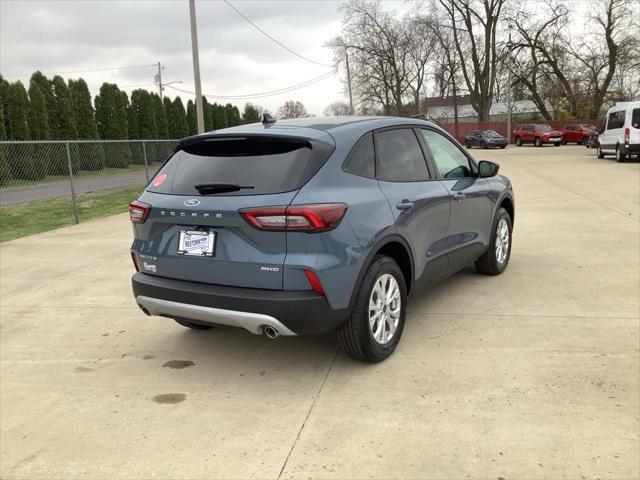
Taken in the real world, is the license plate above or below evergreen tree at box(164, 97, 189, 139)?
below

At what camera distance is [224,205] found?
10.6 feet

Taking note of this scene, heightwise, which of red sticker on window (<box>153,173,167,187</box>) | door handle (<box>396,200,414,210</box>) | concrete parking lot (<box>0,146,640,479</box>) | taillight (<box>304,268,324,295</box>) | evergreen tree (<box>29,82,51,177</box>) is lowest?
concrete parking lot (<box>0,146,640,479</box>)

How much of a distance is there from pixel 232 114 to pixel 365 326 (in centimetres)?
4314

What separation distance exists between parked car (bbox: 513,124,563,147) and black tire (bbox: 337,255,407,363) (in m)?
39.4

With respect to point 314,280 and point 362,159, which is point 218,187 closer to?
point 314,280

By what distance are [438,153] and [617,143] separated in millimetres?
20188

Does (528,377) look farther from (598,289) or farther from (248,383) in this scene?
(598,289)

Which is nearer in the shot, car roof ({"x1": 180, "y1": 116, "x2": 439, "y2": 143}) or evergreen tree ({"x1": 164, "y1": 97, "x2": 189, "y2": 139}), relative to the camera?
car roof ({"x1": 180, "y1": 116, "x2": 439, "y2": 143})

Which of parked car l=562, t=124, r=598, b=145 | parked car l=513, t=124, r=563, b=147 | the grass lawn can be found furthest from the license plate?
parked car l=513, t=124, r=563, b=147

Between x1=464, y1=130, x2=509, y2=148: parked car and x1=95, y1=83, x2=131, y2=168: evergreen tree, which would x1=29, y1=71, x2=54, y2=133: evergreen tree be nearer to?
x1=95, y1=83, x2=131, y2=168: evergreen tree

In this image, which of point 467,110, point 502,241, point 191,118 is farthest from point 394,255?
point 467,110

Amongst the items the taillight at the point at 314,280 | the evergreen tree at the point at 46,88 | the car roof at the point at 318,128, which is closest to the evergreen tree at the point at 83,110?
the evergreen tree at the point at 46,88

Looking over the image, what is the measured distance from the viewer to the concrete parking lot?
2662 millimetres

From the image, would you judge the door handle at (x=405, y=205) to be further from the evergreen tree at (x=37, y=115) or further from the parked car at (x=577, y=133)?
the parked car at (x=577, y=133)
